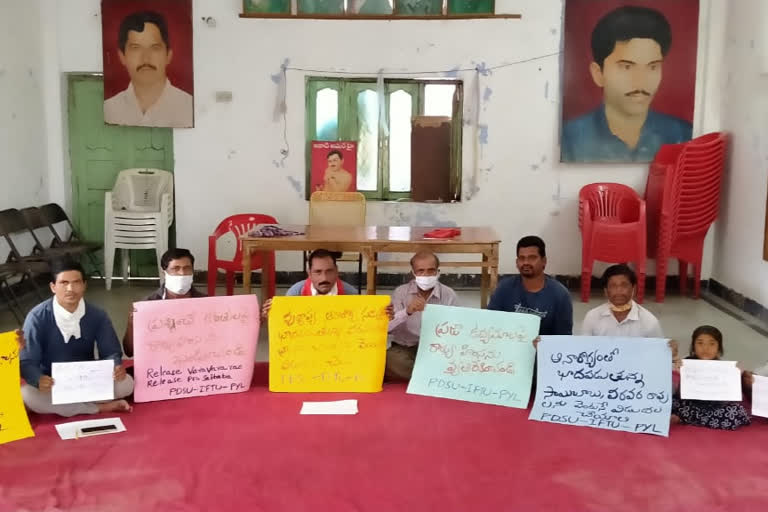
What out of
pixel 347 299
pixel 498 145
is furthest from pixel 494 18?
pixel 347 299

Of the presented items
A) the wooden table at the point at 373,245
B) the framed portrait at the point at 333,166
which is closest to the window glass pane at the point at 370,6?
the framed portrait at the point at 333,166

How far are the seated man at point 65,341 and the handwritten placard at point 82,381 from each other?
0.14 feet

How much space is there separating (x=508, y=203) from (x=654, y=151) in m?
1.31

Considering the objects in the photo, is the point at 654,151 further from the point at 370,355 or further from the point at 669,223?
the point at 370,355

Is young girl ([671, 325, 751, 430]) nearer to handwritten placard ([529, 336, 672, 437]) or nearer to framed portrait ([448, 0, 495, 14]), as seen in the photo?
handwritten placard ([529, 336, 672, 437])

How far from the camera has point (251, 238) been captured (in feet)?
15.6

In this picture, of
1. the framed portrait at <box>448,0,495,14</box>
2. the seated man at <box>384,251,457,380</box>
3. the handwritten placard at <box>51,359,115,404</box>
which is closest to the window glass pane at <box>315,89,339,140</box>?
the framed portrait at <box>448,0,495,14</box>

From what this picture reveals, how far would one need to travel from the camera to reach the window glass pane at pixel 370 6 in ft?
21.3

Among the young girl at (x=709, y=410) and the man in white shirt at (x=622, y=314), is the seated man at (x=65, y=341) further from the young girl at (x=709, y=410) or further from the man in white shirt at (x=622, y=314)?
the young girl at (x=709, y=410)

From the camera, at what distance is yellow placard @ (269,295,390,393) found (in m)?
3.04

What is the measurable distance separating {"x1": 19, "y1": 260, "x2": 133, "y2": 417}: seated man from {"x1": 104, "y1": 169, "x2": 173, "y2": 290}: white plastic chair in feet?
11.8

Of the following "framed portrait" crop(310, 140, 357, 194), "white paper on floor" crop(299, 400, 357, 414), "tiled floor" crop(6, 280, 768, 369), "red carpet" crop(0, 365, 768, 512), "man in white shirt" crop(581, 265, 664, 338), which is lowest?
"tiled floor" crop(6, 280, 768, 369)

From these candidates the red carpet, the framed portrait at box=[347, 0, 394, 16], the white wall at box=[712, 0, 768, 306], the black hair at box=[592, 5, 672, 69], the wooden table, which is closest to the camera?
the red carpet

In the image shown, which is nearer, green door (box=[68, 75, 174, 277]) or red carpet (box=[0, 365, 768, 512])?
red carpet (box=[0, 365, 768, 512])
